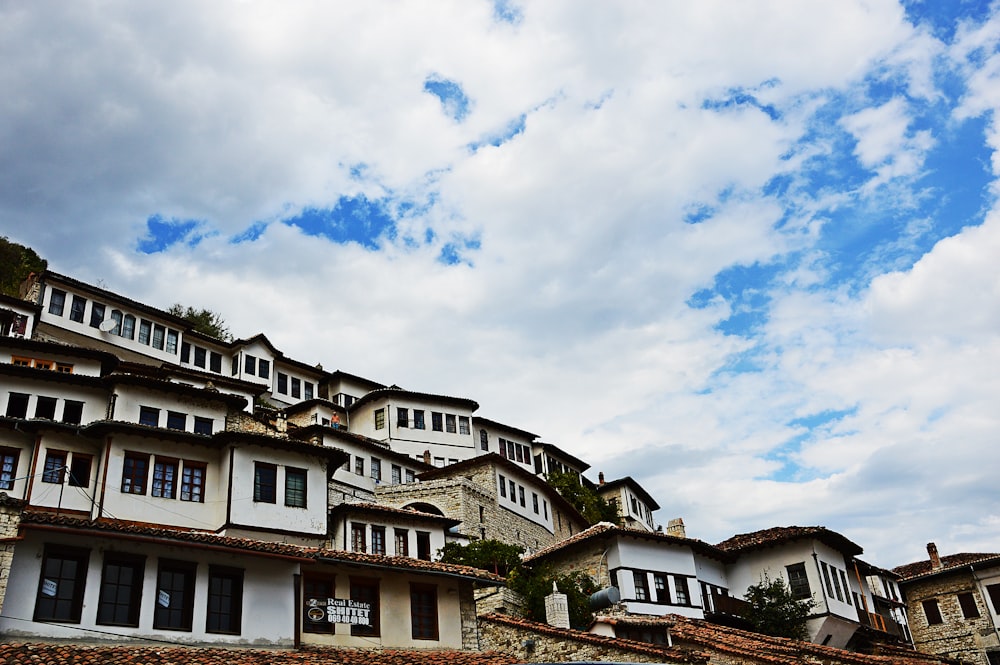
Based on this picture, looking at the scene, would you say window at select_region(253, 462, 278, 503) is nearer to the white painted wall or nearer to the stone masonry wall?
the white painted wall

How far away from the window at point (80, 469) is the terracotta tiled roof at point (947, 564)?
4554 centimetres

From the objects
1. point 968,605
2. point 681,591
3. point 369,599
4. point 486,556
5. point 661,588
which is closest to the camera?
point 369,599

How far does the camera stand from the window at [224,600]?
19375 mm

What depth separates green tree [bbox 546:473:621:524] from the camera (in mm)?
54312

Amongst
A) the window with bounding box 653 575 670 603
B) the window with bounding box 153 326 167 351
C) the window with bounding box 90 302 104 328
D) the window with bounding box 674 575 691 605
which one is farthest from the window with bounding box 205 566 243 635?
the window with bounding box 153 326 167 351

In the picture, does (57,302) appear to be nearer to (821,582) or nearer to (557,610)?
(557,610)

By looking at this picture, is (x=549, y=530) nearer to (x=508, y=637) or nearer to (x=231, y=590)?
(x=508, y=637)

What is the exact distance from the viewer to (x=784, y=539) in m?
37.9

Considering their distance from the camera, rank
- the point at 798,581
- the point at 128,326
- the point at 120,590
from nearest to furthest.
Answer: the point at 120,590
the point at 798,581
the point at 128,326

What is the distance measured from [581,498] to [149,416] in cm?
3021

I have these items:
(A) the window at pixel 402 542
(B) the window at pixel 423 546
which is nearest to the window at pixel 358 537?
(A) the window at pixel 402 542

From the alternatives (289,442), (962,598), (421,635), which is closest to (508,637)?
(421,635)

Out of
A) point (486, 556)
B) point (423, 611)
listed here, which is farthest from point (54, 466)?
point (486, 556)

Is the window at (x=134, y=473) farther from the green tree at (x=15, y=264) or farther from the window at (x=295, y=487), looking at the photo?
the green tree at (x=15, y=264)
